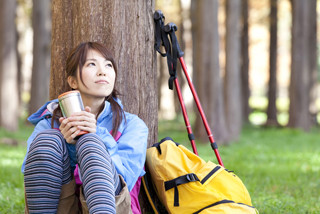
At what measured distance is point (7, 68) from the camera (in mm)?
12141

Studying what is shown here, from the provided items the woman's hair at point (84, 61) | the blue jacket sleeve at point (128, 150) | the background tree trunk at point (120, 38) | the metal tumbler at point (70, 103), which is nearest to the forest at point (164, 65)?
the background tree trunk at point (120, 38)

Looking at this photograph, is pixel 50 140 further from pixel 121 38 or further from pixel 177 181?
pixel 121 38

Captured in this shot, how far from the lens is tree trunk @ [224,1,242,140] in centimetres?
1086

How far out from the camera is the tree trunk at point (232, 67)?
10.9 metres

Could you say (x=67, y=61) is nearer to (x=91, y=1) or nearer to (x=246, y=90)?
(x=91, y=1)

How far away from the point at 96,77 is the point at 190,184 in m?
0.93

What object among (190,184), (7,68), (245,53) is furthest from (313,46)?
(190,184)

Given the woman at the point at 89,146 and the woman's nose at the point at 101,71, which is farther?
the woman's nose at the point at 101,71

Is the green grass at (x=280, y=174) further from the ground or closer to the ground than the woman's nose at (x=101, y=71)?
closer to the ground

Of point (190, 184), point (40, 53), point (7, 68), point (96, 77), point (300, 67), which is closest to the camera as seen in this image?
point (96, 77)

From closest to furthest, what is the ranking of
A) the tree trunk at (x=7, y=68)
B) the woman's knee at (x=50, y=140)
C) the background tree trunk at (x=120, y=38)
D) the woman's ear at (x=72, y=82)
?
1. the woman's knee at (x=50, y=140)
2. the woman's ear at (x=72, y=82)
3. the background tree trunk at (x=120, y=38)
4. the tree trunk at (x=7, y=68)

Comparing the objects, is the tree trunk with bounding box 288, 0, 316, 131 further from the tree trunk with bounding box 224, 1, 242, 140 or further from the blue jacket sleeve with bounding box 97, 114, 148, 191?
the blue jacket sleeve with bounding box 97, 114, 148, 191

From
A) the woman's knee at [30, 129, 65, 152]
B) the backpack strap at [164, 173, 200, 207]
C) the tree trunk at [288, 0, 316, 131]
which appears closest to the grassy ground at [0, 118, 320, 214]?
the backpack strap at [164, 173, 200, 207]

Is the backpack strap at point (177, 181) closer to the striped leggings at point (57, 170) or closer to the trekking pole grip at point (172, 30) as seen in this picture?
the striped leggings at point (57, 170)
